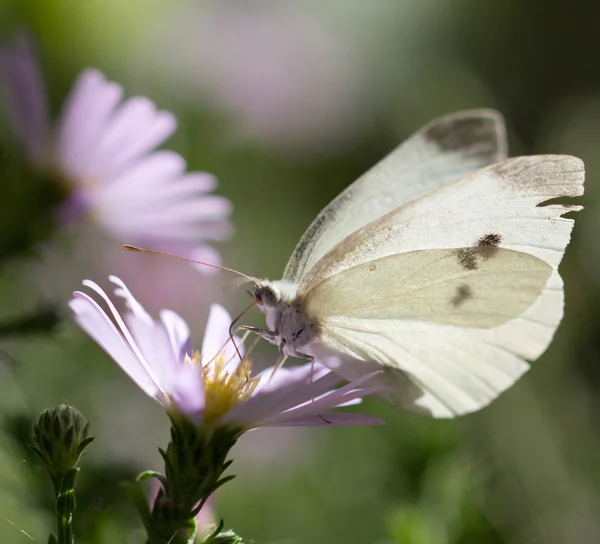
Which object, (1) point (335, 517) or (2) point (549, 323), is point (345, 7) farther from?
(2) point (549, 323)

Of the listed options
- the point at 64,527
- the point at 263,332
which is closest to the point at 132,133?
the point at 263,332

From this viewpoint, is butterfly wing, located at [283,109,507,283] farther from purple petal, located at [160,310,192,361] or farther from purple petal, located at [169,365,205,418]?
purple petal, located at [169,365,205,418]

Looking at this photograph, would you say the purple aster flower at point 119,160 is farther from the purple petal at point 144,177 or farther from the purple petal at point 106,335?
the purple petal at point 106,335

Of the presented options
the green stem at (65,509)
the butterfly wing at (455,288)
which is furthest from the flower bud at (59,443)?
the butterfly wing at (455,288)

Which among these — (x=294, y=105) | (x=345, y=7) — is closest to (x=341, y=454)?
(x=294, y=105)

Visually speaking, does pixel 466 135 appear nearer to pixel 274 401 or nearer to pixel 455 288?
pixel 455 288

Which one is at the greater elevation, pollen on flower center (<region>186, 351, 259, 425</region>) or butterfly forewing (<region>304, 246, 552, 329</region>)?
butterfly forewing (<region>304, 246, 552, 329</region>)

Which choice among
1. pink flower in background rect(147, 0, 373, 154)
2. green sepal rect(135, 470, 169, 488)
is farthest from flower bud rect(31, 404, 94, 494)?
pink flower in background rect(147, 0, 373, 154)

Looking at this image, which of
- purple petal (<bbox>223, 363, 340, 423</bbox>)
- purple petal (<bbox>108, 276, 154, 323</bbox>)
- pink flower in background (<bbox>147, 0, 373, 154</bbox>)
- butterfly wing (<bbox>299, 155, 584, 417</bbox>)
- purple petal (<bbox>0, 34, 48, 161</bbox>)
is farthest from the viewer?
pink flower in background (<bbox>147, 0, 373, 154</bbox>)
